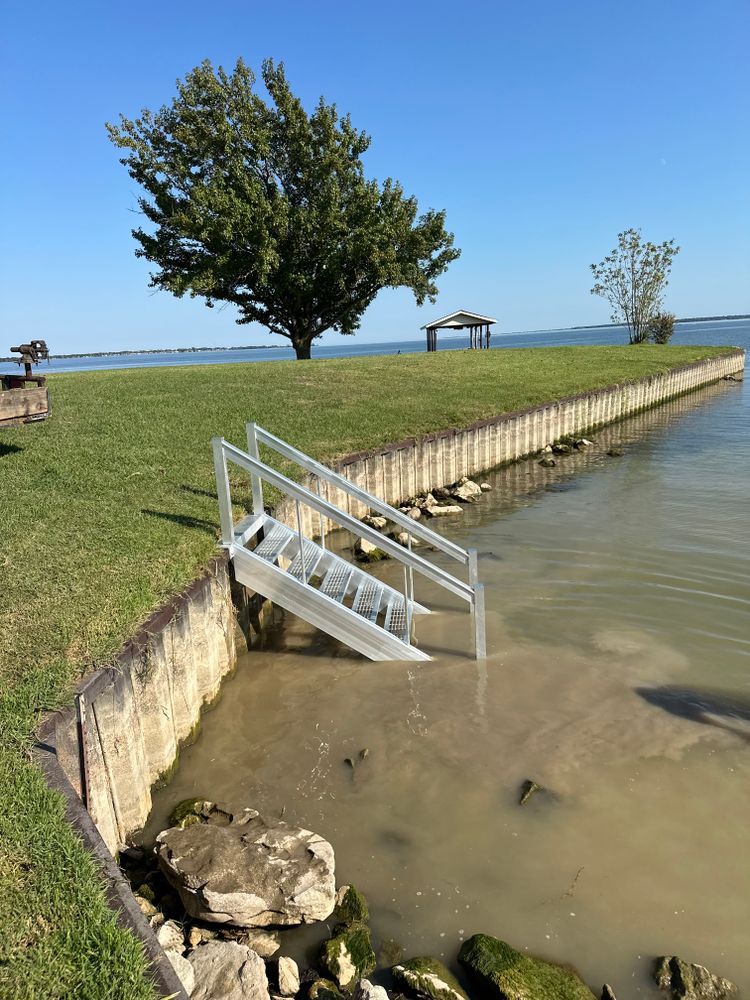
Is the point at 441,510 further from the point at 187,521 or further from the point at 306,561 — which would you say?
the point at 187,521

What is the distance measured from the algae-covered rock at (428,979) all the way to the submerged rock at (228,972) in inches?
29.6

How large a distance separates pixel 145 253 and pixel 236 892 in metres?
33.6

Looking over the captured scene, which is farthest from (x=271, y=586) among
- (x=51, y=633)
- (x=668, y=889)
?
(x=668, y=889)

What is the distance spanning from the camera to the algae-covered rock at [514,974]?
11.3 feet

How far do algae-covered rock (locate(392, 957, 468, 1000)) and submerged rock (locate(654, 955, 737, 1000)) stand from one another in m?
1.12

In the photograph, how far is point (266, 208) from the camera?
3008cm

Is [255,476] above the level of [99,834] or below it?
→ above

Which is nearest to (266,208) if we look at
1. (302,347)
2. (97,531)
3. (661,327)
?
(302,347)

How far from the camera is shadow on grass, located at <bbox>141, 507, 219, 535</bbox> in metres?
7.82

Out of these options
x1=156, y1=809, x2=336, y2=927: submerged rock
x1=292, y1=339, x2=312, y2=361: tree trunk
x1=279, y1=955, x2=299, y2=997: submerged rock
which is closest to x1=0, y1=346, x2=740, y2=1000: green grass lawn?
x1=156, y1=809, x2=336, y2=927: submerged rock

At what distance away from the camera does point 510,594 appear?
911cm

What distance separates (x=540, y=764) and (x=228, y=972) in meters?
3.00

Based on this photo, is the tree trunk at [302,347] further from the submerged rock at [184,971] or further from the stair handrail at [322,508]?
the submerged rock at [184,971]

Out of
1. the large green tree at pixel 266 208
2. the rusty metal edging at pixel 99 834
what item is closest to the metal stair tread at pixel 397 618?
the rusty metal edging at pixel 99 834
